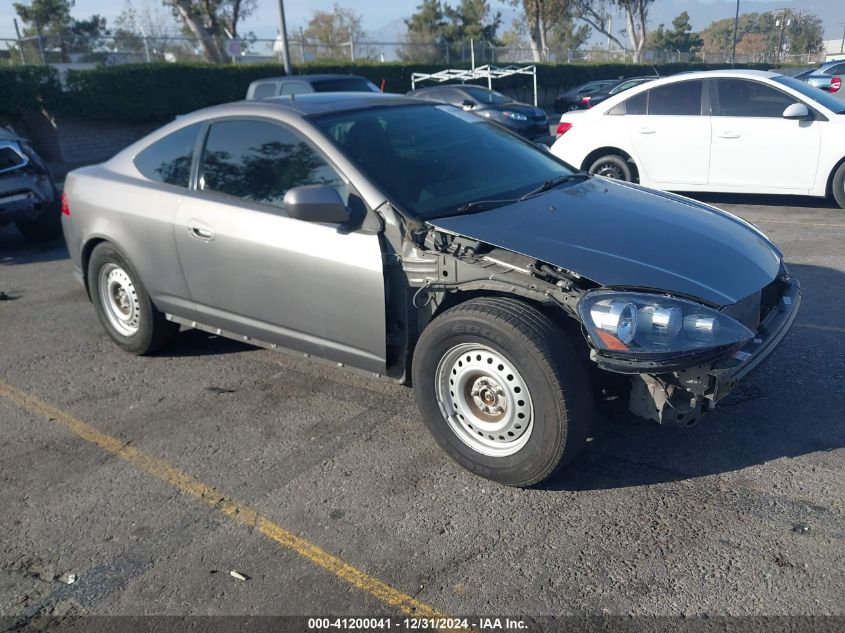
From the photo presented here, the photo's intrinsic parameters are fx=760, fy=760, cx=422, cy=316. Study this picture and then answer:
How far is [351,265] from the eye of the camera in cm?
385

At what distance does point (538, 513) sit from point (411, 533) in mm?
561

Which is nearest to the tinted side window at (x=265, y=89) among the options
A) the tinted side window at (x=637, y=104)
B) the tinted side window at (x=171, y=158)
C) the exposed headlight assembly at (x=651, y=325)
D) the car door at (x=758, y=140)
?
the tinted side window at (x=637, y=104)

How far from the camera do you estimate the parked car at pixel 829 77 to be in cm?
1978

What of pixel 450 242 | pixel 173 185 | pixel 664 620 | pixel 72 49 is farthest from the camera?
pixel 72 49

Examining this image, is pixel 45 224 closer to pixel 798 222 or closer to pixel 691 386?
pixel 691 386

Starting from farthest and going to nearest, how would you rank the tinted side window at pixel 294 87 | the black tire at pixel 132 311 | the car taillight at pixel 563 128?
the tinted side window at pixel 294 87 → the car taillight at pixel 563 128 → the black tire at pixel 132 311

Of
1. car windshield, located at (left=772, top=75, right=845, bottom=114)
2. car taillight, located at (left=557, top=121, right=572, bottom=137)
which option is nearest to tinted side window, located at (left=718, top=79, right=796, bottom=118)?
car windshield, located at (left=772, top=75, right=845, bottom=114)

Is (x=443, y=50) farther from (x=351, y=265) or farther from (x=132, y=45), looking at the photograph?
(x=351, y=265)

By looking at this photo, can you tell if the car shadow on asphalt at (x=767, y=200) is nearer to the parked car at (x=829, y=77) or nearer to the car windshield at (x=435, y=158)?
the car windshield at (x=435, y=158)

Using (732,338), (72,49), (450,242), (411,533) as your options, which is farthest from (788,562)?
(72,49)

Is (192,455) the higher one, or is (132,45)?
(132,45)

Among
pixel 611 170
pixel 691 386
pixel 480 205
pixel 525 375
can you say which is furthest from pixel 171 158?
pixel 611 170

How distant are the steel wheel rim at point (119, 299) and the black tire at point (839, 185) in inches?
291

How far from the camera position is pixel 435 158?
432 centimetres
